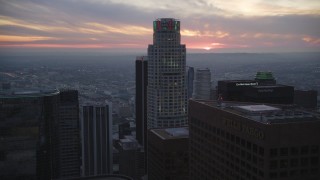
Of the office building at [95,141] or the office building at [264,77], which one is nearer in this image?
the office building at [264,77]

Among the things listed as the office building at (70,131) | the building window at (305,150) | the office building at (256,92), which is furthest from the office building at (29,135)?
the building window at (305,150)

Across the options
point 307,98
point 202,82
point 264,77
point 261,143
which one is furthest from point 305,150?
point 202,82

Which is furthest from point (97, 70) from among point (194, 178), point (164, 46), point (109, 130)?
point (194, 178)

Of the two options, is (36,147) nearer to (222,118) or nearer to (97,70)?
(222,118)

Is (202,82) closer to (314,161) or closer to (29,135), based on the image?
(29,135)

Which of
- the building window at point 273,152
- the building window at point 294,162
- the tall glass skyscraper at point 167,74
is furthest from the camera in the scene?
the tall glass skyscraper at point 167,74

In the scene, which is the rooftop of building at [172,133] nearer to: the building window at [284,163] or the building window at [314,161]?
the building window at [314,161]
